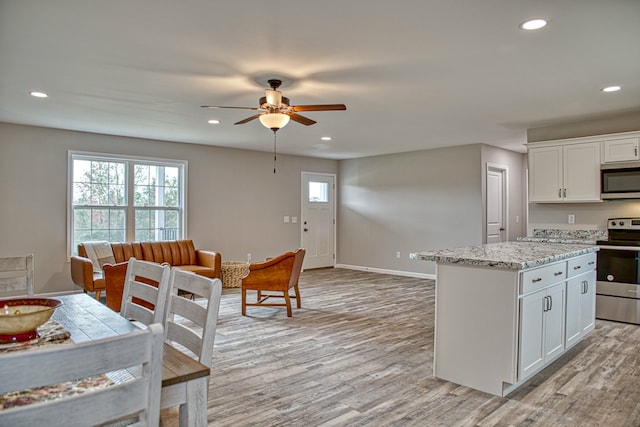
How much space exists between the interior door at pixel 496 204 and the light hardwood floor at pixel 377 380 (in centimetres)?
273

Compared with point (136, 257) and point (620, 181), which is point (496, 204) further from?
point (136, 257)

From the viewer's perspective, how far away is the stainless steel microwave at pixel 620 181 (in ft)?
15.4

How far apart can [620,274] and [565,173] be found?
4.42 ft

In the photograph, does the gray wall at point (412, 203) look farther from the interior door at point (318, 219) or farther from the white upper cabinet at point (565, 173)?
the white upper cabinet at point (565, 173)

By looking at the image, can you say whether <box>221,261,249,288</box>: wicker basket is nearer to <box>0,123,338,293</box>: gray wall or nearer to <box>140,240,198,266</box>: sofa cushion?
<box>140,240,198,266</box>: sofa cushion

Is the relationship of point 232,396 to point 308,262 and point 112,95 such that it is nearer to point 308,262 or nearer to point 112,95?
point 112,95

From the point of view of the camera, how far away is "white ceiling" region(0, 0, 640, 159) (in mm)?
2455

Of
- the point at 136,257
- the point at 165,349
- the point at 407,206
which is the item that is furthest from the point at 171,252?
the point at 165,349

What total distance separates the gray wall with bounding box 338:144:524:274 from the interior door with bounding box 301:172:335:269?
219 mm

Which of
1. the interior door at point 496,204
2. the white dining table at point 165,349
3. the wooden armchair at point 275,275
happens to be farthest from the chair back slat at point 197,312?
the interior door at point 496,204

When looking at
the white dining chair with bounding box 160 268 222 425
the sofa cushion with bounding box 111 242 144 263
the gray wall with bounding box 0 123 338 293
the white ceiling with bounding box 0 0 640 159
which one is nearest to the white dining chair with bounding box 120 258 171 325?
the white dining chair with bounding box 160 268 222 425

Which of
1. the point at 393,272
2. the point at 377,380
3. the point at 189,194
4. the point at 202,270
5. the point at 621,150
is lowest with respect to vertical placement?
the point at 377,380

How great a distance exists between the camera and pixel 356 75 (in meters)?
3.55

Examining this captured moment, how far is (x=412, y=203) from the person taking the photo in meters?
7.89
